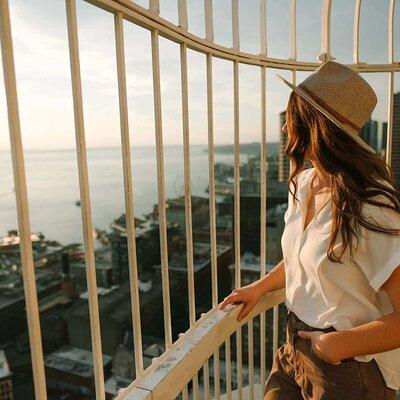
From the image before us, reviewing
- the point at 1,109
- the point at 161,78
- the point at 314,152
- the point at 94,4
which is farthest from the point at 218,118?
the point at 1,109

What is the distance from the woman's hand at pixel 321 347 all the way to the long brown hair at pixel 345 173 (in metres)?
0.23

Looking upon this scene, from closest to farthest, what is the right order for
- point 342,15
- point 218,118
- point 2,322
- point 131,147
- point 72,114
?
1. point 72,114
2. point 131,147
3. point 218,118
4. point 342,15
5. point 2,322

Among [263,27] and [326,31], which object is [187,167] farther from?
[326,31]

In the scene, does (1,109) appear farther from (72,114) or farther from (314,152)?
(314,152)

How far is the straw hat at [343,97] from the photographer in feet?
3.48

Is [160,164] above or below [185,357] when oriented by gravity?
above

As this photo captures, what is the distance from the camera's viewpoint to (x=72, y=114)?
0.92 metres

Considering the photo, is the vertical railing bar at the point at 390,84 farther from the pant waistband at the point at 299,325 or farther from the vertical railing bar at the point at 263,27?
the pant waistband at the point at 299,325

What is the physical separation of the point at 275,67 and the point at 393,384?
1.33 metres

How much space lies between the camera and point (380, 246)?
38.6 inches

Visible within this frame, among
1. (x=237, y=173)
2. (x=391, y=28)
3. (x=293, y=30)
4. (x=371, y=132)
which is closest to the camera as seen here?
(x=237, y=173)

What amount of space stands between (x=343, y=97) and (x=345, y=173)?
21cm

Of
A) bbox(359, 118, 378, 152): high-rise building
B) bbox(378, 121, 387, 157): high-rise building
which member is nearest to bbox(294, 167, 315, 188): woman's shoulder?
bbox(359, 118, 378, 152): high-rise building

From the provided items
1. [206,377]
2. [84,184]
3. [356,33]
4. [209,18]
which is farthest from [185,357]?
[356,33]
